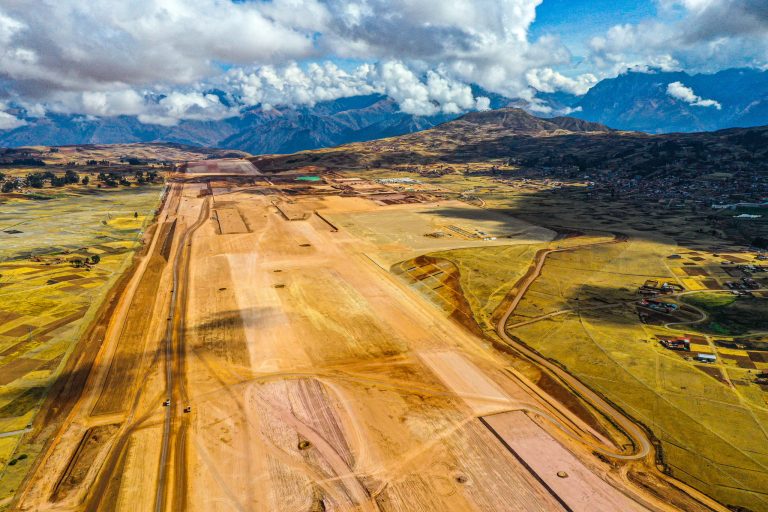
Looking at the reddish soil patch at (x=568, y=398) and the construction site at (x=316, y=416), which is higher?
the reddish soil patch at (x=568, y=398)

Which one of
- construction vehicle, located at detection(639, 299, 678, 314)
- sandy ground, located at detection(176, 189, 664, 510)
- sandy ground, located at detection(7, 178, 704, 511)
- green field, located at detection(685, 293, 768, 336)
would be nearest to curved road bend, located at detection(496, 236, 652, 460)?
sandy ground, located at detection(7, 178, 704, 511)

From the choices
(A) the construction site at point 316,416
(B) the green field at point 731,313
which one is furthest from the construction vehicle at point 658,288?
(A) the construction site at point 316,416

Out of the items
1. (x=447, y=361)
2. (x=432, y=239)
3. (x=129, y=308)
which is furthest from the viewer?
(x=432, y=239)

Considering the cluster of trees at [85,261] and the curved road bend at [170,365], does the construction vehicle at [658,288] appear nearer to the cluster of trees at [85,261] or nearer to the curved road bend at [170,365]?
the curved road bend at [170,365]

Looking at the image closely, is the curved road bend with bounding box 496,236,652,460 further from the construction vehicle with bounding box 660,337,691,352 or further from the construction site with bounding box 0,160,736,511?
the construction vehicle with bounding box 660,337,691,352

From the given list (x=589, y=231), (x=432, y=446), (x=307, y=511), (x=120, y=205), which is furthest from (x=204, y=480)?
(x=120, y=205)

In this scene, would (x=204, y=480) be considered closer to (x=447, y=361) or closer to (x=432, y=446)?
(x=432, y=446)
